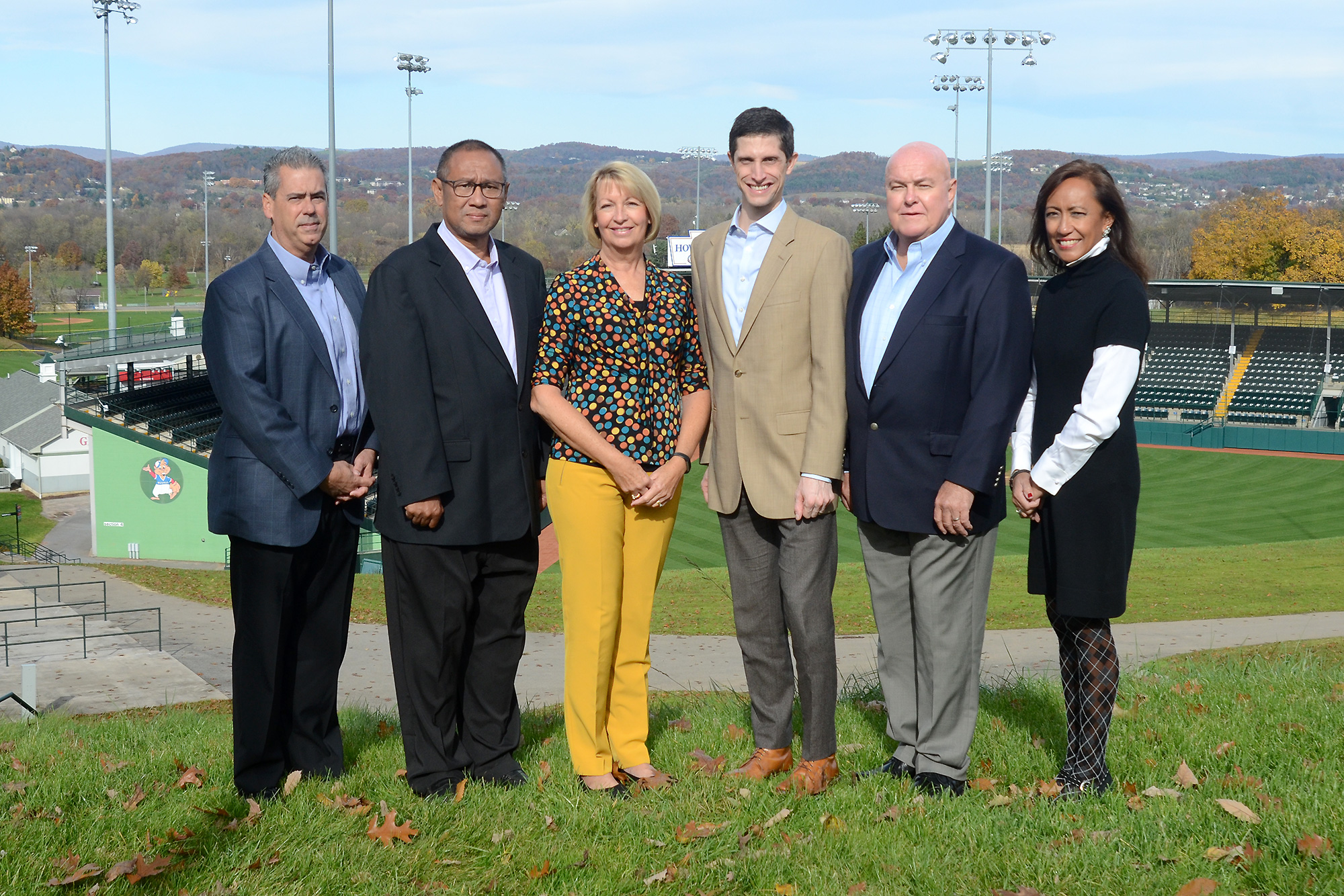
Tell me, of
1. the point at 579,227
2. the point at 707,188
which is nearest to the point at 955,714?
the point at 579,227

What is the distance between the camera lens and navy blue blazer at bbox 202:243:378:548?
3613mm

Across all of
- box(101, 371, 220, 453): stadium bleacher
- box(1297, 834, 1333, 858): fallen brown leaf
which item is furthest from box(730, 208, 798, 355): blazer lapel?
box(101, 371, 220, 453): stadium bleacher

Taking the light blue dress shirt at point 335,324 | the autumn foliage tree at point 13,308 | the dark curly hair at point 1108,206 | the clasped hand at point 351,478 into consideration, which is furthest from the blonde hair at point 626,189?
the autumn foliage tree at point 13,308

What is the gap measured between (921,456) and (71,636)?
52.3 feet

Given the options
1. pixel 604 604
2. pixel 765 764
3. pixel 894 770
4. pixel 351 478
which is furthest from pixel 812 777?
pixel 351 478

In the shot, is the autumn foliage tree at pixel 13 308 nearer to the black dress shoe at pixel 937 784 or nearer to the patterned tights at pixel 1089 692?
the black dress shoe at pixel 937 784

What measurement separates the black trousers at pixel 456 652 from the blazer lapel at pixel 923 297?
1.50 metres

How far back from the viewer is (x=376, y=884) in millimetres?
2871

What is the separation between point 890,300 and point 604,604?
150 cm

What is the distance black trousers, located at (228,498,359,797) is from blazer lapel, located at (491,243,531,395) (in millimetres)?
873

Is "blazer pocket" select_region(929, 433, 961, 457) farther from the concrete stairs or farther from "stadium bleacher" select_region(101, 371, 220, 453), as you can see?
the concrete stairs

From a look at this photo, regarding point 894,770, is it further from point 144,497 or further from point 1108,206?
point 144,497

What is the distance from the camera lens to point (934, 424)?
12.0ft

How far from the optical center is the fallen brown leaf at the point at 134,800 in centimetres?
332
